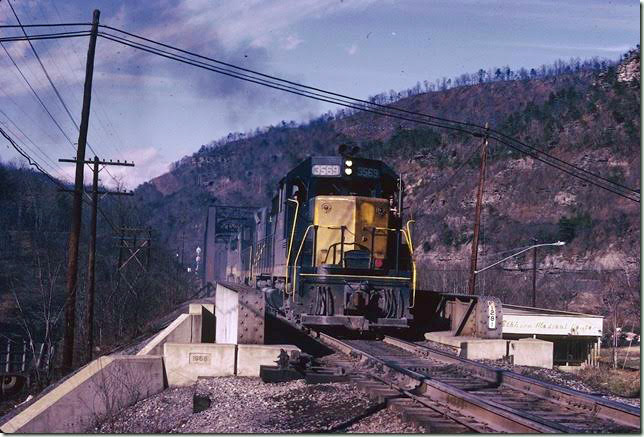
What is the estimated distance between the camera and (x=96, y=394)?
11.4m

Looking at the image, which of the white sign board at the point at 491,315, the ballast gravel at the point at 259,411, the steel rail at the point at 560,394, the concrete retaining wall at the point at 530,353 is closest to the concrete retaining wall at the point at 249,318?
the ballast gravel at the point at 259,411

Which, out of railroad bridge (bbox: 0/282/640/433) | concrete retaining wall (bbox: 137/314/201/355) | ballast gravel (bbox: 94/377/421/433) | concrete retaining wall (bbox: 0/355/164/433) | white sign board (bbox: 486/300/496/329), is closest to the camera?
railroad bridge (bbox: 0/282/640/433)

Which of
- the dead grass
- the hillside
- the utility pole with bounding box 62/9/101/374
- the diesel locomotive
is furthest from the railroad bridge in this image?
the hillside

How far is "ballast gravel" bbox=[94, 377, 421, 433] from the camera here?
330 inches

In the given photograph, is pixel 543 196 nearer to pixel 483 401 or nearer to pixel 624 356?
pixel 624 356

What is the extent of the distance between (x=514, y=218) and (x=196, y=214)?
79.6 metres

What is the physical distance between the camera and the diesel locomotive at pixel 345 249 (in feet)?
50.7

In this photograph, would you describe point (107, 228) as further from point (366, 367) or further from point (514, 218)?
point (366, 367)

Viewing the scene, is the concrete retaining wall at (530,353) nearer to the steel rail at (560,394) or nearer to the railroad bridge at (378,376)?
A: the railroad bridge at (378,376)

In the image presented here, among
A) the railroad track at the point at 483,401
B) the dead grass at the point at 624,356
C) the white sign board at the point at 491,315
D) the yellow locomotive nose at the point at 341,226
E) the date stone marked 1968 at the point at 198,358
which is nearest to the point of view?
the railroad track at the point at 483,401

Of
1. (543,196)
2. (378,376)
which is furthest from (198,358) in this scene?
(543,196)

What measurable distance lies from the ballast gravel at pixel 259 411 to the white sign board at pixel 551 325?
17.8 m

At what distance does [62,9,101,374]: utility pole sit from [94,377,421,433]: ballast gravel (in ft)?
33.2

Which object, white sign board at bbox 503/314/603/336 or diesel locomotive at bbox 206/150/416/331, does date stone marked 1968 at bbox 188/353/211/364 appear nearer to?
diesel locomotive at bbox 206/150/416/331
